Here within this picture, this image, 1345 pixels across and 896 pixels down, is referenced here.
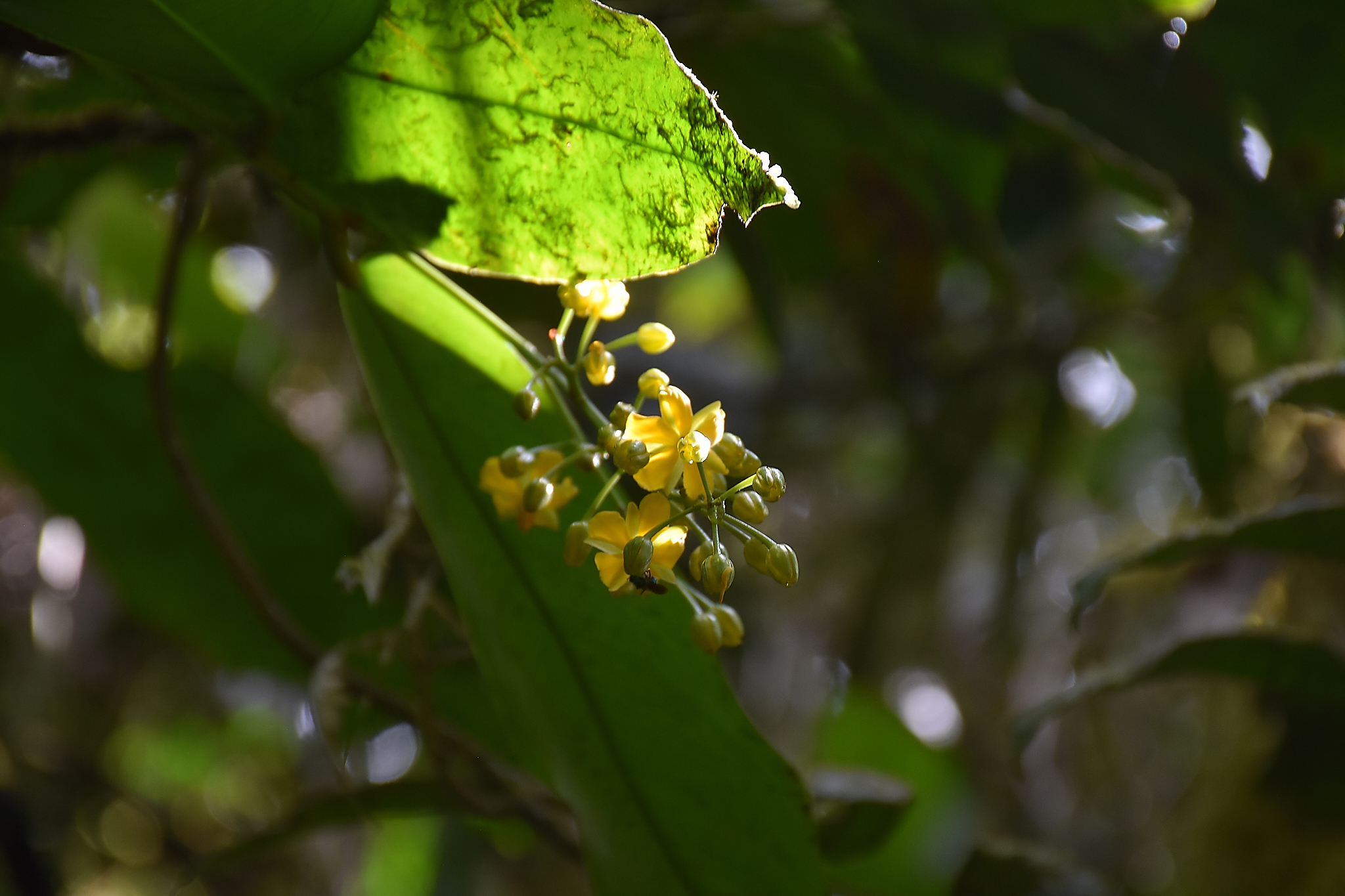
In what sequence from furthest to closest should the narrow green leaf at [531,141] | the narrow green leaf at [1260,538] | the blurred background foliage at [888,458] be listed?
the blurred background foliage at [888,458]
the narrow green leaf at [1260,538]
the narrow green leaf at [531,141]

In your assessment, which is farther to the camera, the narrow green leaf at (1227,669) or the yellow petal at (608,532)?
the narrow green leaf at (1227,669)

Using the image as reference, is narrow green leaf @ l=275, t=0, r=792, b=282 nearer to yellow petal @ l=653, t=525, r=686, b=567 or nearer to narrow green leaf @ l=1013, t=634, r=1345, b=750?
yellow petal @ l=653, t=525, r=686, b=567

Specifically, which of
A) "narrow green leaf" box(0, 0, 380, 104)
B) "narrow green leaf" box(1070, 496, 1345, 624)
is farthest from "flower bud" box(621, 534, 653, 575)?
"narrow green leaf" box(1070, 496, 1345, 624)

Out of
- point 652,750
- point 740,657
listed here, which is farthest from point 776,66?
point 652,750

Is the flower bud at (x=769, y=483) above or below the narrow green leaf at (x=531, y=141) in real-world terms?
below

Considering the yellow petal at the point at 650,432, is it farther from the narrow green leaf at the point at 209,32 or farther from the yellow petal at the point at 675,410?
the narrow green leaf at the point at 209,32

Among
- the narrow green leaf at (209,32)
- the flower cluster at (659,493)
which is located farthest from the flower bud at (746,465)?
the narrow green leaf at (209,32)

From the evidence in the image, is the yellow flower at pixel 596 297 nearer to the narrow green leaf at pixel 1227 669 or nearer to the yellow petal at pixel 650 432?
the yellow petal at pixel 650 432

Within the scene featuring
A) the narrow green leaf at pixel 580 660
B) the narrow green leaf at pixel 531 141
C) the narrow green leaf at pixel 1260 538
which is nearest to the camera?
the narrow green leaf at pixel 531 141

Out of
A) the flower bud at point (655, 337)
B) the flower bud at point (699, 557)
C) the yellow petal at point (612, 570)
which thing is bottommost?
the flower bud at point (699, 557)

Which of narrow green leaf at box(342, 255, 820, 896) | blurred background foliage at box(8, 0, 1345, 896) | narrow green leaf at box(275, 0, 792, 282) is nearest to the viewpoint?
narrow green leaf at box(275, 0, 792, 282)
